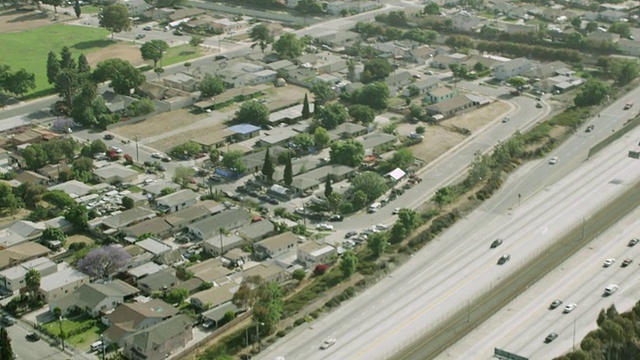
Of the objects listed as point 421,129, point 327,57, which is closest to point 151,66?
point 327,57

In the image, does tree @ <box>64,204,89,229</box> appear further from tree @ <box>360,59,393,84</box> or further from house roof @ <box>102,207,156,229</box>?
tree @ <box>360,59,393,84</box>

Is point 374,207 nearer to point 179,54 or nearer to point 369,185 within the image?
point 369,185

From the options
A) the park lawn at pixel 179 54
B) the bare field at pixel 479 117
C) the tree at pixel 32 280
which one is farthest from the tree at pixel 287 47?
the tree at pixel 32 280

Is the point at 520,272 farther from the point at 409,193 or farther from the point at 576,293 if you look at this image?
the point at 409,193

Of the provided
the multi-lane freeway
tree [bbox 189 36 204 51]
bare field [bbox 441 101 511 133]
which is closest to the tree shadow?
tree [bbox 189 36 204 51]

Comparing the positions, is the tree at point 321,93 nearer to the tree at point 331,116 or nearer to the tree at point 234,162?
the tree at point 331,116
